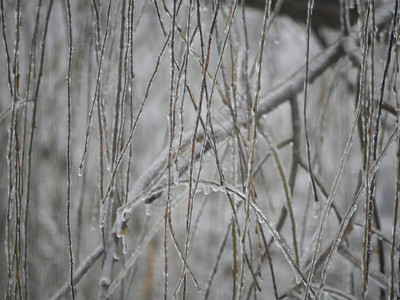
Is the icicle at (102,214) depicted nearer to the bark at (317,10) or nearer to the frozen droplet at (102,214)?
the frozen droplet at (102,214)

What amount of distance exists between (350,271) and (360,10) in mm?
517

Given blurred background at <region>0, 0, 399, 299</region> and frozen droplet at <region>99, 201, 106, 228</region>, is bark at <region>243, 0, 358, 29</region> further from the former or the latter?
frozen droplet at <region>99, 201, 106, 228</region>

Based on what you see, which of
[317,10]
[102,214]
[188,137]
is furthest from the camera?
[317,10]

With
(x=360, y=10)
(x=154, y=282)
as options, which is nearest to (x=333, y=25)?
(x=360, y=10)

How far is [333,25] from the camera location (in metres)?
1.40

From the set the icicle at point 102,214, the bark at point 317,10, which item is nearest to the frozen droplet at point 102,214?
the icicle at point 102,214

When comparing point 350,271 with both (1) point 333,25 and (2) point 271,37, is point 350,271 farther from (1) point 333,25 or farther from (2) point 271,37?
(2) point 271,37

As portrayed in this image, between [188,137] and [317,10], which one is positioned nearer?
[188,137]

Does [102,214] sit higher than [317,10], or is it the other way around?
[317,10]

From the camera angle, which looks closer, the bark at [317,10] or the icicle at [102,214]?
the icicle at [102,214]

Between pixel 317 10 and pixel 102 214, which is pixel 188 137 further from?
pixel 317 10

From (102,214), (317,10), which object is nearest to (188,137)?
(102,214)

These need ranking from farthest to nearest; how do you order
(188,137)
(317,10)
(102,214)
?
1. (317,10)
2. (188,137)
3. (102,214)

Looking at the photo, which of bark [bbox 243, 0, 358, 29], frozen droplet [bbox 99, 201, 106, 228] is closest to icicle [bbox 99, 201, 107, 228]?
frozen droplet [bbox 99, 201, 106, 228]
